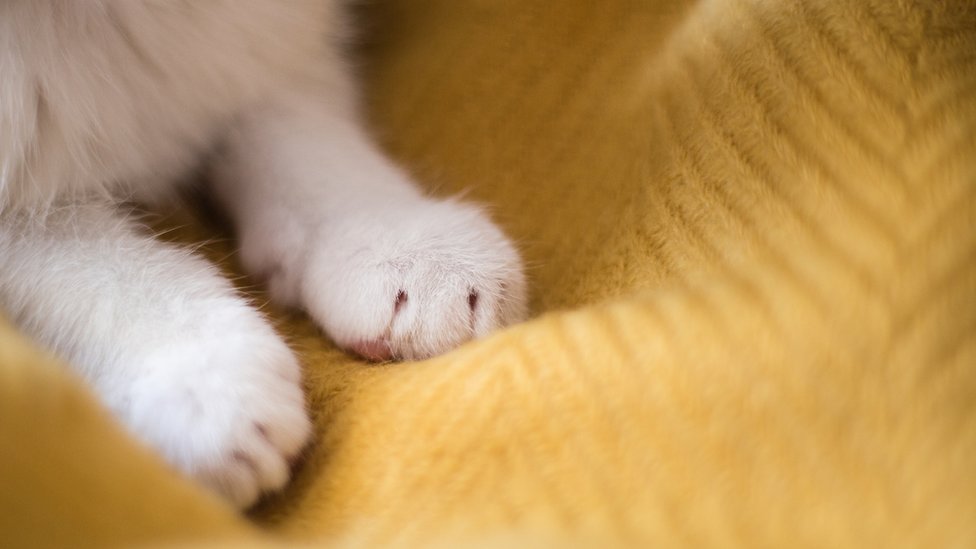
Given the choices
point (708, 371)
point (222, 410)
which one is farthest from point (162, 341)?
point (708, 371)

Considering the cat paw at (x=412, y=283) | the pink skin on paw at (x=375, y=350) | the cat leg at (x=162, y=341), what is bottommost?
the cat leg at (x=162, y=341)

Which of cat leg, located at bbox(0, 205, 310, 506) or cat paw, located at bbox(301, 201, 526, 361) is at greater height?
cat paw, located at bbox(301, 201, 526, 361)

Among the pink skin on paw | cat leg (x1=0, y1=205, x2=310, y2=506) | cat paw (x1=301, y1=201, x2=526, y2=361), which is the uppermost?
cat paw (x1=301, y1=201, x2=526, y2=361)

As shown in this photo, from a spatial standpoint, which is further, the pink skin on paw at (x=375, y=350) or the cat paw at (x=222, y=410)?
the pink skin on paw at (x=375, y=350)

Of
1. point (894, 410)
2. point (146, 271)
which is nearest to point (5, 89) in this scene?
point (146, 271)

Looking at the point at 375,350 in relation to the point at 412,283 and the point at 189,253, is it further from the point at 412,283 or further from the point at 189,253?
the point at 189,253

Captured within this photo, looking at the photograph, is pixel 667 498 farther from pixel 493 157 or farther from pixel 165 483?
pixel 493 157

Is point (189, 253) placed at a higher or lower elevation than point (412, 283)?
lower
